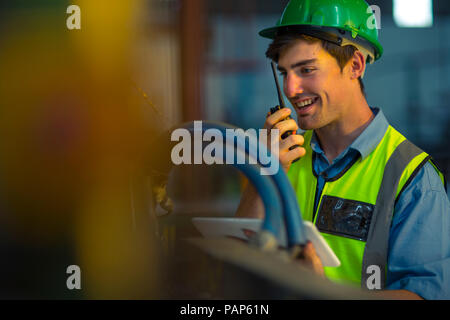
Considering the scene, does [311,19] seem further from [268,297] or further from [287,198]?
[268,297]

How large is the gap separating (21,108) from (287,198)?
68 centimetres

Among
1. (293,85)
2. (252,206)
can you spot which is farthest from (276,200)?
(293,85)

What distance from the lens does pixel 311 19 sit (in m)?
1.70

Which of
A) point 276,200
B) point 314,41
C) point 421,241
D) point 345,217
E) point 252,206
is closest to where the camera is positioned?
point 276,200

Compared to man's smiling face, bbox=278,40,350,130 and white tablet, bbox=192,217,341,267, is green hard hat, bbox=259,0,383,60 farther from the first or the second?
white tablet, bbox=192,217,341,267

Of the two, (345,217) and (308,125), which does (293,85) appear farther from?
(345,217)

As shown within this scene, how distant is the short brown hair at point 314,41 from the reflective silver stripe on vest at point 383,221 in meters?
0.42

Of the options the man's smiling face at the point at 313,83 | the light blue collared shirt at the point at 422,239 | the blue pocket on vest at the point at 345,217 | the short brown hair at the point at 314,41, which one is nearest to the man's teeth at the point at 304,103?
the man's smiling face at the point at 313,83

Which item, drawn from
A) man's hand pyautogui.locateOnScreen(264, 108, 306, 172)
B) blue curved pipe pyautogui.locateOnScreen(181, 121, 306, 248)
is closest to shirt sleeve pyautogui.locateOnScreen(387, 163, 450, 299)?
man's hand pyautogui.locateOnScreen(264, 108, 306, 172)

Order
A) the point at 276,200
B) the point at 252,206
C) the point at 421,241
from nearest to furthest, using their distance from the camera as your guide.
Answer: the point at 276,200 → the point at 252,206 → the point at 421,241

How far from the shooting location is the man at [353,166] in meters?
1.37

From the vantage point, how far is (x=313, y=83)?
168cm

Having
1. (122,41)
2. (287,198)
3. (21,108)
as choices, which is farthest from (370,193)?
(21,108)

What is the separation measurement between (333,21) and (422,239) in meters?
0.80
